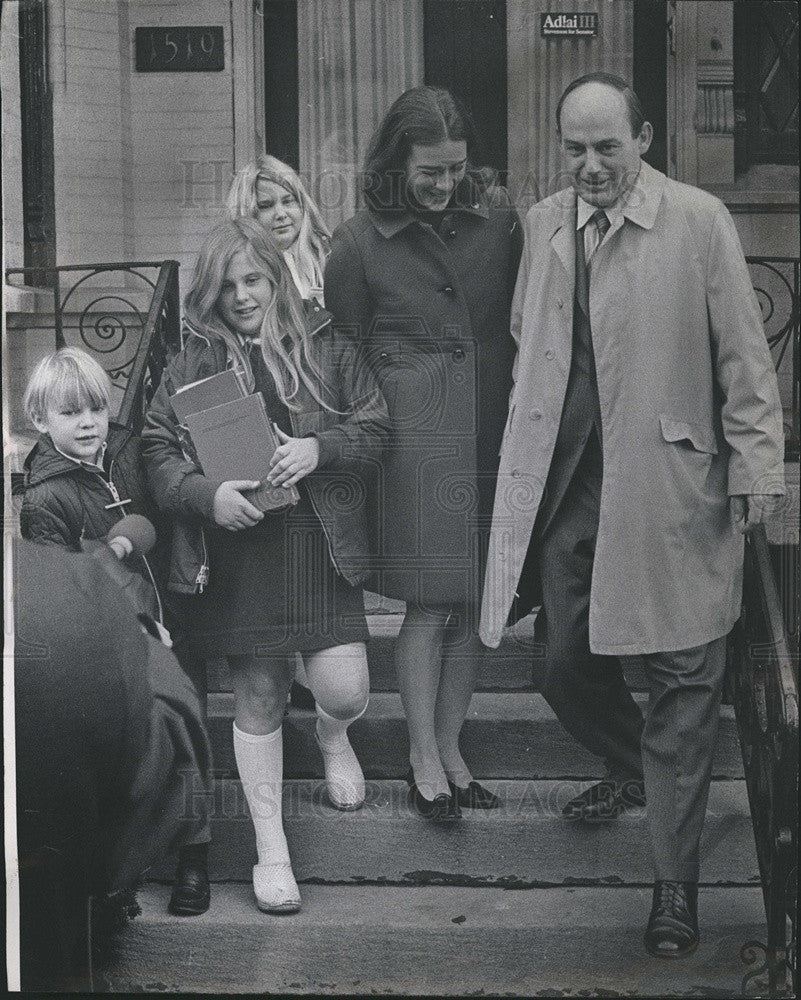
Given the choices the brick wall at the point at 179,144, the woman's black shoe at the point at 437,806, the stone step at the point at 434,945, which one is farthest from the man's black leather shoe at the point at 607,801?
the brick wall at the point at 179,144

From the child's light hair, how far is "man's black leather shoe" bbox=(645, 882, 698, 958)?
239cm

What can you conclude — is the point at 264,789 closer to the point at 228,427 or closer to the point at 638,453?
the point at 228,427

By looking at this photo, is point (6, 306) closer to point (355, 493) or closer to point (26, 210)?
point (26, 210)

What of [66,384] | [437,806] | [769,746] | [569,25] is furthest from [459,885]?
[569,25]

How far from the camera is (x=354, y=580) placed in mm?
5121

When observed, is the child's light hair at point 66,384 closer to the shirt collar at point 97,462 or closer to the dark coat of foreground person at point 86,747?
the shirt collar at point 97,462

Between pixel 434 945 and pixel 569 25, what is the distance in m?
2.98

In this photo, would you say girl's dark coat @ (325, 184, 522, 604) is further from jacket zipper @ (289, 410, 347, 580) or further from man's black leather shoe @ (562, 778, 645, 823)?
man's black leather shoe @ (562, 778, 645, 823)

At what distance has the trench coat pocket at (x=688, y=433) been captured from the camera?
16.0ft

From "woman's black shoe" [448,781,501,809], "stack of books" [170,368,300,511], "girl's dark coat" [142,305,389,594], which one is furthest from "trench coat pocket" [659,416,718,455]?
"woman's black shoe" [448,781,501,809]

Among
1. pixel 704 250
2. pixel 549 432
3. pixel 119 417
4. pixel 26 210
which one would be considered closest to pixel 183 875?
pixel 119 417

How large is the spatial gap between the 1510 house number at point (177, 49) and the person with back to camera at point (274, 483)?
0.57 m

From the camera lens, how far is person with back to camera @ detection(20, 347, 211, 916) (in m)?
5.10

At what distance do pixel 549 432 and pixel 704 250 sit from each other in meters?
0.73
